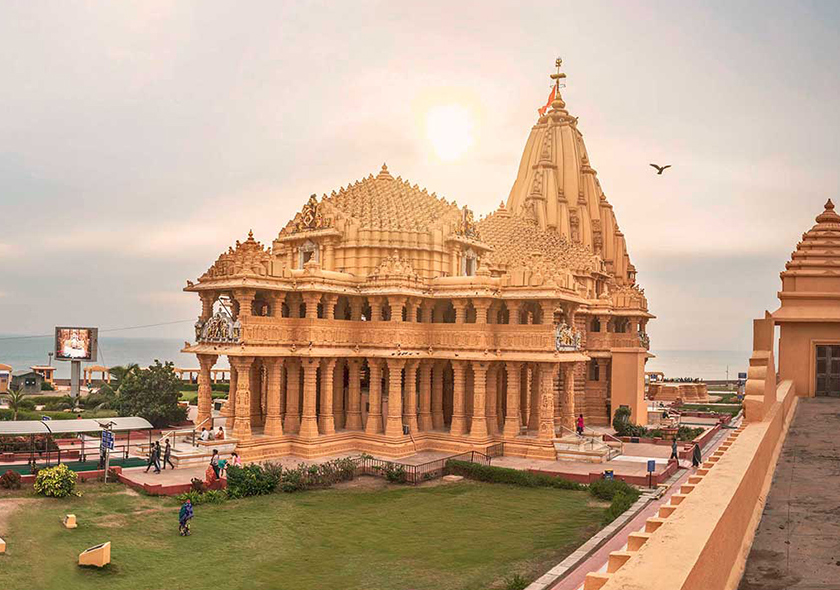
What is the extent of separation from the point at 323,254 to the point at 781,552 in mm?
28776

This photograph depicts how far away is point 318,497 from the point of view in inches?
976

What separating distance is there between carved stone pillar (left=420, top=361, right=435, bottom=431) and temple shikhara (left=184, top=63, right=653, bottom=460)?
7cm

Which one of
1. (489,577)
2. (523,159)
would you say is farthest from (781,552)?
(523,159)

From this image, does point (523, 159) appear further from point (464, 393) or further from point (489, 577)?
point (489, 577)

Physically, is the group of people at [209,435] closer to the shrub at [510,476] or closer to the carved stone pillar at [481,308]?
the shrub at [510,476]

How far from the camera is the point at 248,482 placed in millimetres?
24547

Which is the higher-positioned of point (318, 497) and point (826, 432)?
point (826, 432)

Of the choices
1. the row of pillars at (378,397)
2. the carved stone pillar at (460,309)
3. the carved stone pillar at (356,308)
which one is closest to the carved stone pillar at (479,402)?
the row of pillars at (378,397)

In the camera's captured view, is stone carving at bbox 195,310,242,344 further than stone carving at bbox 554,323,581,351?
No

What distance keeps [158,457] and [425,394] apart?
12312mm

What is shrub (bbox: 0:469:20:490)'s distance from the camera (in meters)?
23.1

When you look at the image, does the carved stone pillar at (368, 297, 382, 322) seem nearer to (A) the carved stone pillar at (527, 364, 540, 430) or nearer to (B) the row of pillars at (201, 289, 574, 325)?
(B) the row of pillars at (201, 289, 574, 325)

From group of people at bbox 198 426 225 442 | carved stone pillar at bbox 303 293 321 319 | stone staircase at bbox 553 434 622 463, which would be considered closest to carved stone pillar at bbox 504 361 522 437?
stone staircase at bbox 553 434 622 463

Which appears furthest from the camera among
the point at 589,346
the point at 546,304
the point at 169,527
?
the point at 589,346
